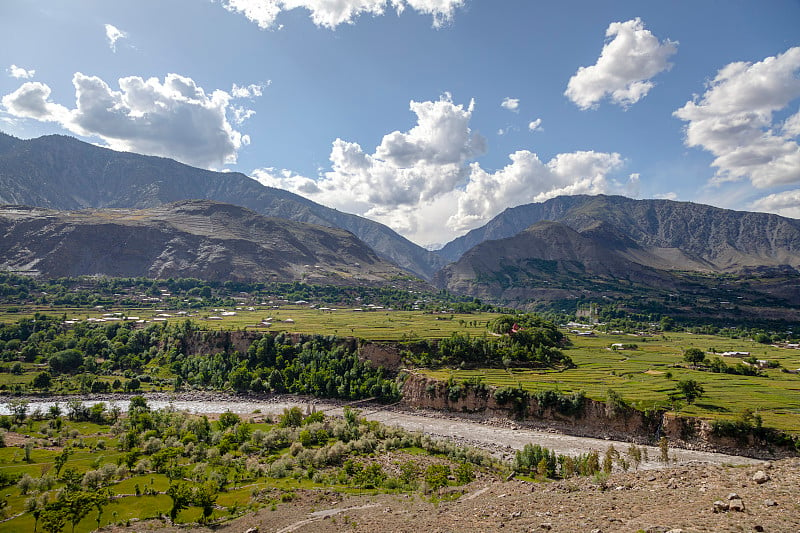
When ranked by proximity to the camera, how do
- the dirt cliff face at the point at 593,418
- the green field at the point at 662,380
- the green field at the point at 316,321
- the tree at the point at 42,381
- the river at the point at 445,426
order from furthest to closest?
the green field at the point at 316,321 → the tree at the point at 42,381 → the green field at the point at 662,380 → the dirt cliff face at the point at 593,418 → the river at the point at 445,426

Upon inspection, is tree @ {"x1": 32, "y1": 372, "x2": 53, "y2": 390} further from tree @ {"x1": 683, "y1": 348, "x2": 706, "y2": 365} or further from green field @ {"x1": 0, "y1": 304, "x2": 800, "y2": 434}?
tree @ {"x1": 683, "y1": 348, "x2": 706, "y2": 365}

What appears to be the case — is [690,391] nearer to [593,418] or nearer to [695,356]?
[593,418]

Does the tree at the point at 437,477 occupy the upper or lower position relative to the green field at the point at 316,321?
lower

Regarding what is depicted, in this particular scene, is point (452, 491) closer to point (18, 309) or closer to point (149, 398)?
point (149, 398)

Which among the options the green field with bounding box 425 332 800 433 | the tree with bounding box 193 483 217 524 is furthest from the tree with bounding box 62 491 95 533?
the green field with bounding box 425 332 800 433

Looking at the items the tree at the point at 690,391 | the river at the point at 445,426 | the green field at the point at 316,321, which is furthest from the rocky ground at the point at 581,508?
the green field at the point at 316,321

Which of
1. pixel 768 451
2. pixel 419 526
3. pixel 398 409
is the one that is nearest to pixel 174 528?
pixel 419 526

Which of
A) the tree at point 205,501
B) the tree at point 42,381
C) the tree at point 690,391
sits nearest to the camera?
the tree at point 205,501

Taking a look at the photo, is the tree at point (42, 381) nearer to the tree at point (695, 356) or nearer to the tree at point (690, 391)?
the tree at point (690, 391)
